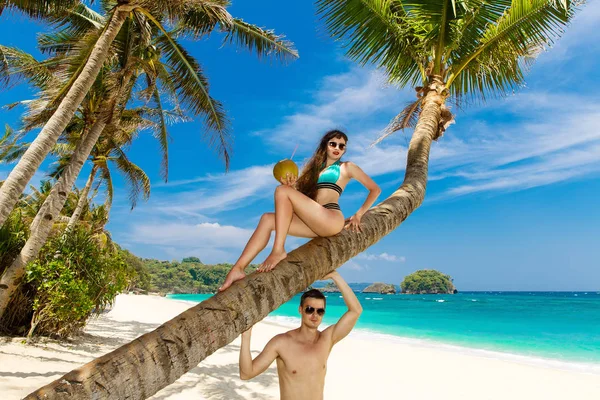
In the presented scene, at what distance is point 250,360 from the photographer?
8.03 ft

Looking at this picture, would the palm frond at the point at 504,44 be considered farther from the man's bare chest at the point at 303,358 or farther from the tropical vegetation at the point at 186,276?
the tropical vegetation at the point at 186,276

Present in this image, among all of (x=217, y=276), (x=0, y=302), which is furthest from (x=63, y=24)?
(x=217, y=276)

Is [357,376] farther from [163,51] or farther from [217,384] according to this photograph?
[163,51]

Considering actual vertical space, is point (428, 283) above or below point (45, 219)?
above

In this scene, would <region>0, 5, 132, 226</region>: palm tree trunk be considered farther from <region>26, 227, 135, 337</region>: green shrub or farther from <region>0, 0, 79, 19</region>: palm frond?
<region>26, 227, 135, 337</region>: green shrub

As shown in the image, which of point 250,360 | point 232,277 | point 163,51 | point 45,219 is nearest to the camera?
point 232,277

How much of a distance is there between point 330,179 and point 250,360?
4.12 feet

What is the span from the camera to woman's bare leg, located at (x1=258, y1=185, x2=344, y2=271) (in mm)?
2215

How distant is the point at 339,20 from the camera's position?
5.18 m

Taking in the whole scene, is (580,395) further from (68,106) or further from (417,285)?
(417,285)

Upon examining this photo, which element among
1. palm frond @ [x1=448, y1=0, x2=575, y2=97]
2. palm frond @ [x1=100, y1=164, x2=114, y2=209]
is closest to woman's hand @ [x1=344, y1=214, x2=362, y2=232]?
palm frond @ [x1=448, y1=0, x2=575, y2=97]

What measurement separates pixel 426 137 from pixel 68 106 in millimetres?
5662

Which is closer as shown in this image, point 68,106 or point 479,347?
point 68,106

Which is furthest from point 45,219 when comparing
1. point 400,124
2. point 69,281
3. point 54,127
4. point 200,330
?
point 200,330
